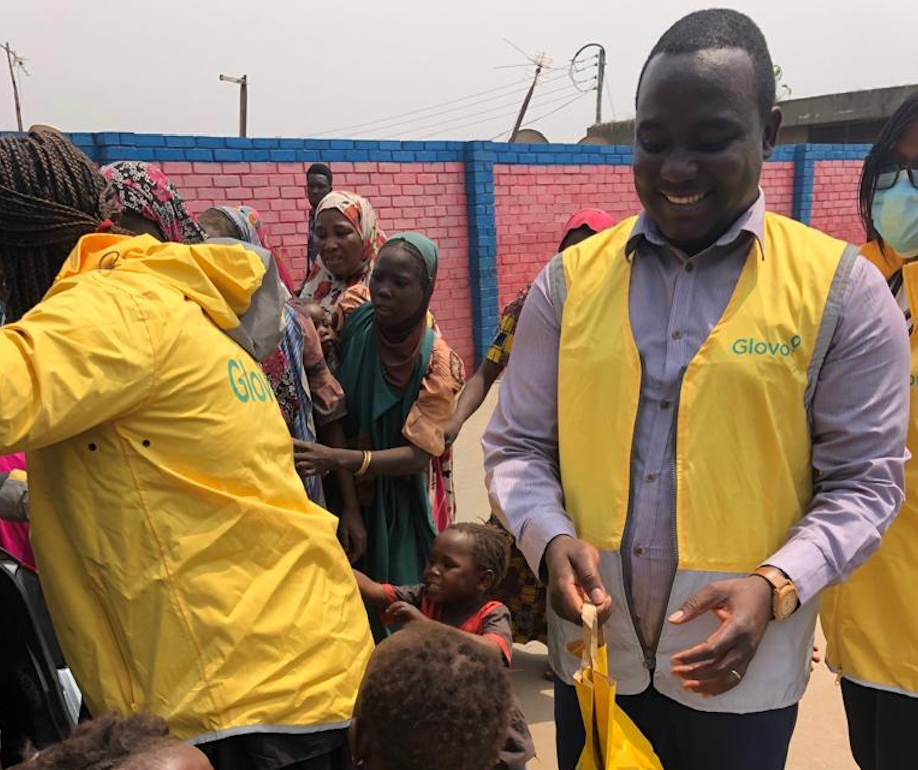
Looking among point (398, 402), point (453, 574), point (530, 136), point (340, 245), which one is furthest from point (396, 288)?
point (530, 136)

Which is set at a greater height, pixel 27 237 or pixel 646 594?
pixel 27 237

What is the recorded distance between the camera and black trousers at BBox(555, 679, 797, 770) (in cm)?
132

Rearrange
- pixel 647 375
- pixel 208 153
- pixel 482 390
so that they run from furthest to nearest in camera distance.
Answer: pixel 208 153
pixel 482 390
pixel 647 375

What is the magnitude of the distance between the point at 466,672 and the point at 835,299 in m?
0.85

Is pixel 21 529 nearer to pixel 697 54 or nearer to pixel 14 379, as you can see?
pixel 14 379

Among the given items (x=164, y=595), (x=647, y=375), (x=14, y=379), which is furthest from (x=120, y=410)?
(x=647, y=375)

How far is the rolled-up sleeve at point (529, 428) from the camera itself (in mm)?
1406

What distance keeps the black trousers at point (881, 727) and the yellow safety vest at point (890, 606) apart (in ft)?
0.17

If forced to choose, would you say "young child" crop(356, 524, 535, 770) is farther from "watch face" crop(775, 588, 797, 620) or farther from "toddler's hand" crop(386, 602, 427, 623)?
"watch face" crop(775, 588, 797, 620)

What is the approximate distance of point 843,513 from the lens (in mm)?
1226

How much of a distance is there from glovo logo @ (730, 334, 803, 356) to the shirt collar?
0.50ft

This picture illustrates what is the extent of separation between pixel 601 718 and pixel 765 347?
2.02 ft

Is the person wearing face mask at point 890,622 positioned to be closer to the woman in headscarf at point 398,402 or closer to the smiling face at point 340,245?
the woman in headscarf at point 398,402

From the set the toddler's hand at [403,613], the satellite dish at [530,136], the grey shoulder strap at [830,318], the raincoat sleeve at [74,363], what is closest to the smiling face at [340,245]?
the toddler's hand at [403,613]
